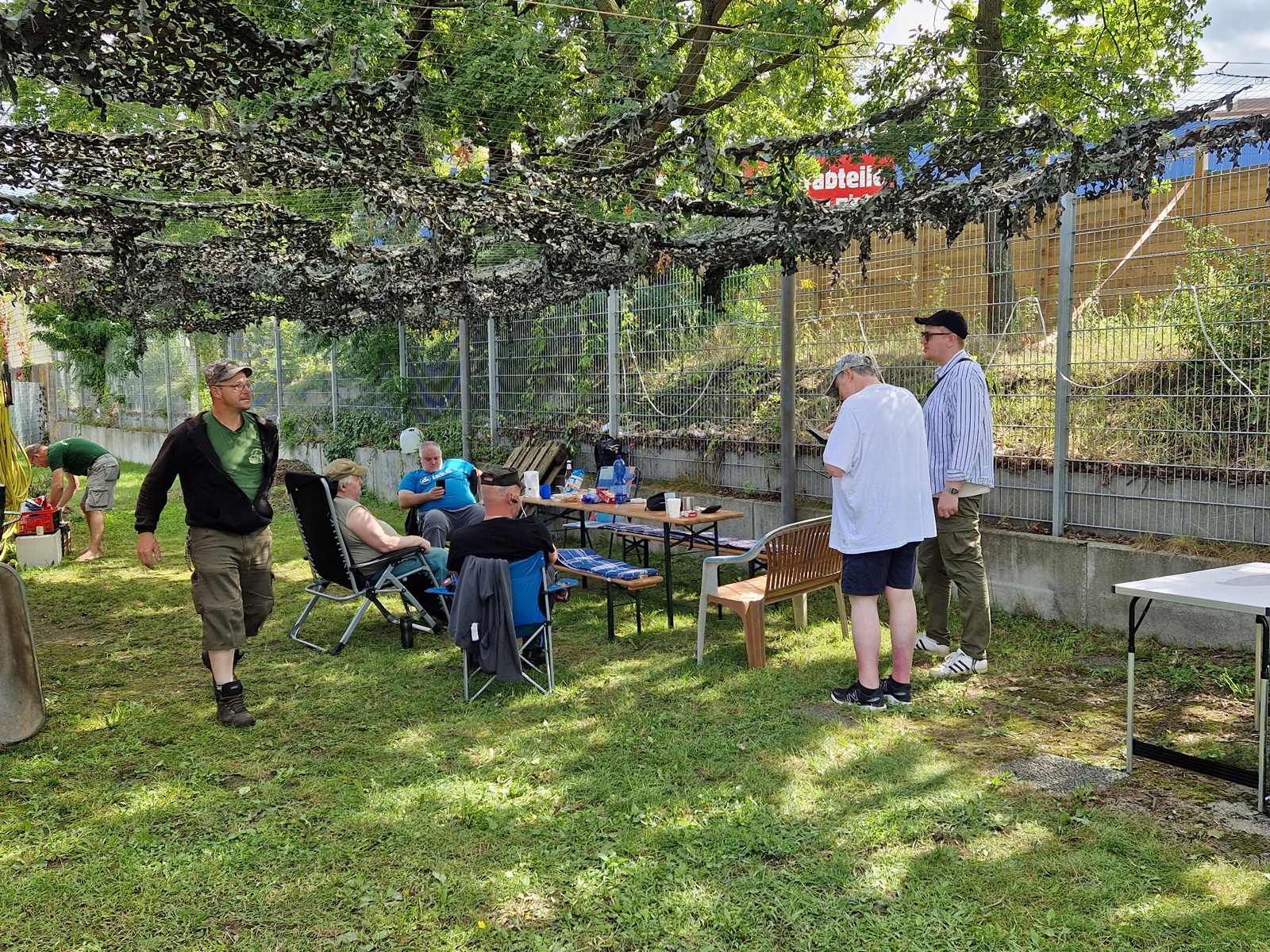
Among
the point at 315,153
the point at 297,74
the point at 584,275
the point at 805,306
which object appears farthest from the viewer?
the point at 805,306

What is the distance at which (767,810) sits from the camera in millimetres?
3596

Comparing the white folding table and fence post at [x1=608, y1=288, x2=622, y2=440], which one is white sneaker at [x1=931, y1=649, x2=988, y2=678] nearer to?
the white folding table

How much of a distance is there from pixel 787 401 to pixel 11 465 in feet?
19.3

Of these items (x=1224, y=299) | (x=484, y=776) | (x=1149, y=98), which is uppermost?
(x=1149, y=98)

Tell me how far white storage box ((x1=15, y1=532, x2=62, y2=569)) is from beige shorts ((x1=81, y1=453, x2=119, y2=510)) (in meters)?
0.48

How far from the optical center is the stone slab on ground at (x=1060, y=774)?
12.4ft

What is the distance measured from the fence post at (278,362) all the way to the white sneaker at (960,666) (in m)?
14.3

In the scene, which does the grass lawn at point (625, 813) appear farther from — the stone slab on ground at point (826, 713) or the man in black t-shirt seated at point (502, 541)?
the man in black t-shirt seated at point (502, 541)

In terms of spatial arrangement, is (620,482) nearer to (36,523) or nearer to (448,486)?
(448,486)

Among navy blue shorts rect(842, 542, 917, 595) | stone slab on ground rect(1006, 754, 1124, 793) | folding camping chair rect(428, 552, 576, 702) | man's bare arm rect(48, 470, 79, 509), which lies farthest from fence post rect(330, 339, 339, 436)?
stone slab on ground rect(1006, 754, 1124, 793)

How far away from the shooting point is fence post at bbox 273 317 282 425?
55.9ft

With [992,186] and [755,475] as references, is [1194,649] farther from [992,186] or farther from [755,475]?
[755,475]

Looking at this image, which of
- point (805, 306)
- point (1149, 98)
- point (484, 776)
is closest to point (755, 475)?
point (805, 306)

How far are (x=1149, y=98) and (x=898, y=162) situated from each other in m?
6.80
